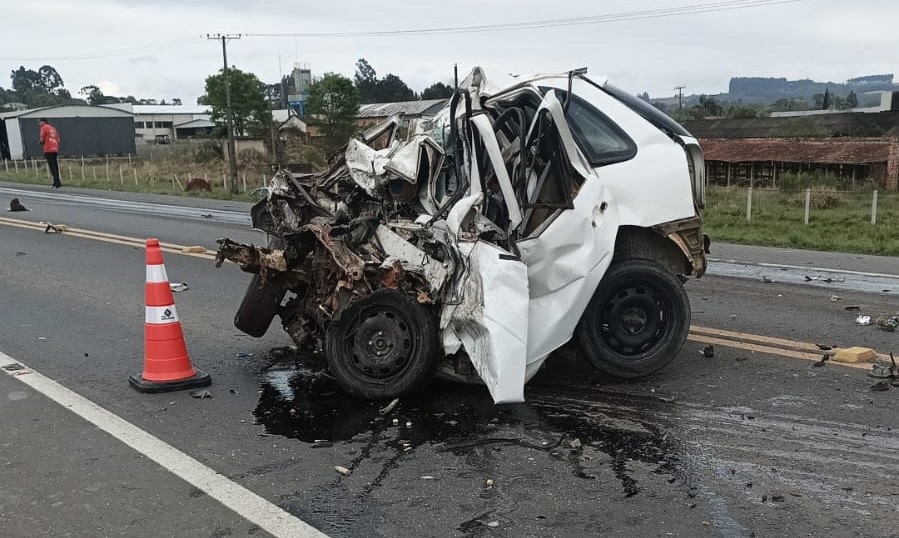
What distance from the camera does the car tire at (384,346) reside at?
520cm

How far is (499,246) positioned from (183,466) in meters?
2.32

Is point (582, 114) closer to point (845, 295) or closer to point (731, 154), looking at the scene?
point (845, 295)

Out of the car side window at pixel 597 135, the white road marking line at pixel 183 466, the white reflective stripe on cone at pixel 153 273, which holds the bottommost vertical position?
the white road marking line at pixel 183 466

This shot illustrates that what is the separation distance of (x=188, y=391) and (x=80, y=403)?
0.69 metres

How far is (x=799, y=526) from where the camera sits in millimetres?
3561

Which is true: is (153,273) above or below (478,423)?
above

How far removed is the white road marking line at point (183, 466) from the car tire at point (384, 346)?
1.26 metres

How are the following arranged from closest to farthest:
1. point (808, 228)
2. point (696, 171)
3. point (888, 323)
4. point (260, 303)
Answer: point (696, 171) < point (260, 303) < point (888, 323) < point (808, 228)

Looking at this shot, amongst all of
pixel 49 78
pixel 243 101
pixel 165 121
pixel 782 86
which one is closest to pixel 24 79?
pixel 49 78

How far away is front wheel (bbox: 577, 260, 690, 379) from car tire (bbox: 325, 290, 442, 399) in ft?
3.74

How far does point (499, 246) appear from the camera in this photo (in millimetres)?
5199

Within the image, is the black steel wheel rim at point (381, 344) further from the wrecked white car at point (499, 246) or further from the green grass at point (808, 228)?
the green grass at point (808, 228)

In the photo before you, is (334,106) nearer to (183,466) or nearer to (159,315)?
(159,315)

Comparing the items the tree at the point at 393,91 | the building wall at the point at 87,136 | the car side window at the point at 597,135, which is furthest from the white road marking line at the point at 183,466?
the tree at the point at 393,91
